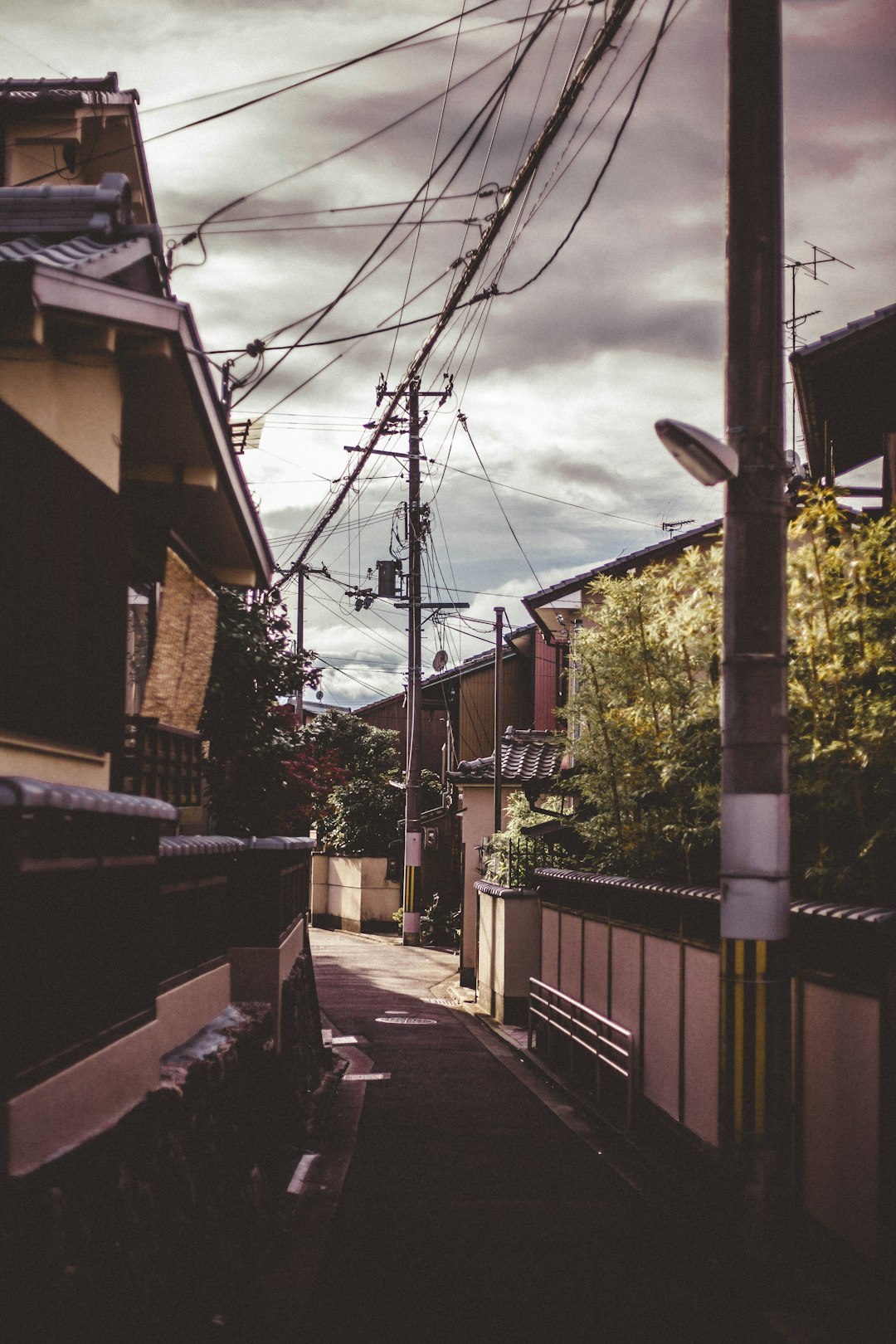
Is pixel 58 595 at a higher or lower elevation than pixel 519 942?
higher

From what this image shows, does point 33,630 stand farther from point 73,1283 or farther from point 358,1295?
point 358,1295

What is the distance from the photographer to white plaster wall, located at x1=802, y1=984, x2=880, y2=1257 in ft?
24.6

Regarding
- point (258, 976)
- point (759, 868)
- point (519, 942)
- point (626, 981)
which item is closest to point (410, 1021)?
point (519, 942)

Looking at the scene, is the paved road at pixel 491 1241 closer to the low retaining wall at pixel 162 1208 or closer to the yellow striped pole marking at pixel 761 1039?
the low retaining wall at pixel 162 1208

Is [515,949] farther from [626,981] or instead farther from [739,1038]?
[739,1038]

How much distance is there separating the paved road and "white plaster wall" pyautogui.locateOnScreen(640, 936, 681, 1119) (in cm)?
100

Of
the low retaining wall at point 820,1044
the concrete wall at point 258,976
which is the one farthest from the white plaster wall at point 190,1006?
the low retaining wall at point 820,1044

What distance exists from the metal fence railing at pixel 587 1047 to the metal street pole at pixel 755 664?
5579mm

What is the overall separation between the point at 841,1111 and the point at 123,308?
762 cm

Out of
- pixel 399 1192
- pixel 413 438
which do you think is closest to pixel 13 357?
pixel 399 1192

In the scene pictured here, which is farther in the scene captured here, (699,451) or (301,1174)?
(301,1174)

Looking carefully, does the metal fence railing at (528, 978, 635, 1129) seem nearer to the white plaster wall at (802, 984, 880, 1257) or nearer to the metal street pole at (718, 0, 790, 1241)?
the white plaster wall at (802, 984, 880, 1257)

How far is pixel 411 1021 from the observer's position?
22500mm

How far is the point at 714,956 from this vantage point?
1084 cm
